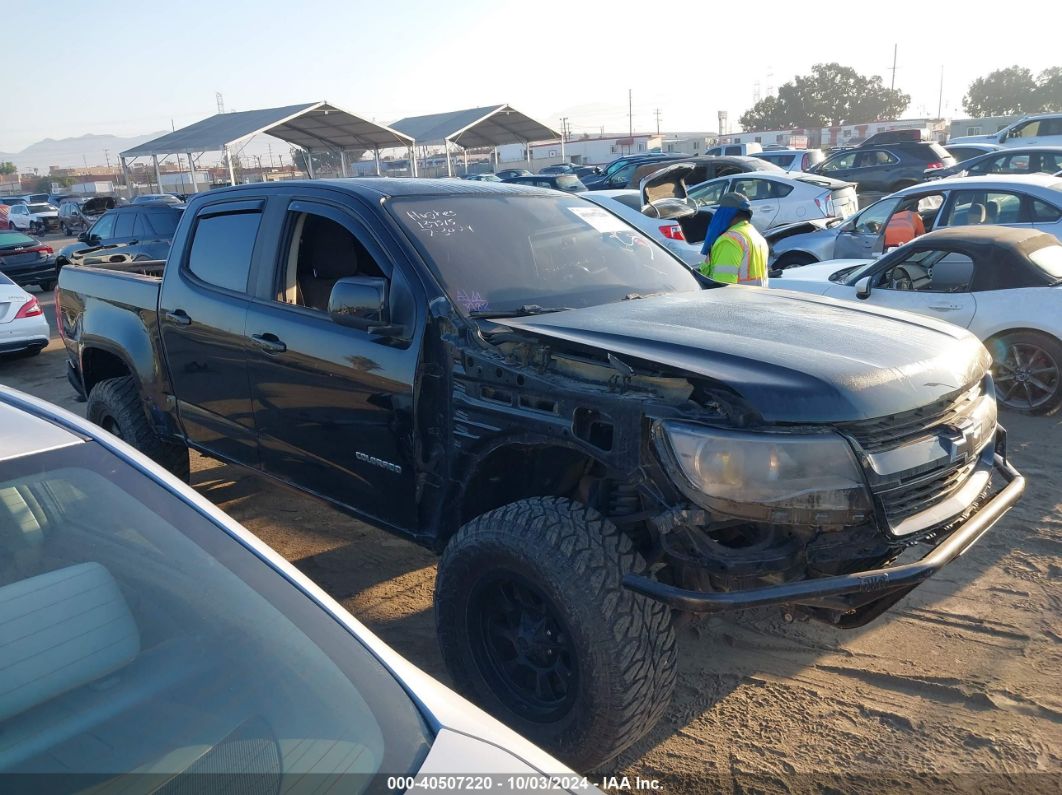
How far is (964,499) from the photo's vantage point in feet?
9.41

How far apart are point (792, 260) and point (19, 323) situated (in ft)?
32.7

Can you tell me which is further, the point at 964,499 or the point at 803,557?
the point at 964,499

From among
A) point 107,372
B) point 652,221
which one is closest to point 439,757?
point 107,372

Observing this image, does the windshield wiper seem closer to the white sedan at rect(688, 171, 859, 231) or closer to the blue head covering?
the blue head covering

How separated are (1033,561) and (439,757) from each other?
3.80 meters

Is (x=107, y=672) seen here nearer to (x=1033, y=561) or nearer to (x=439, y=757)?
(x=439, y=757)

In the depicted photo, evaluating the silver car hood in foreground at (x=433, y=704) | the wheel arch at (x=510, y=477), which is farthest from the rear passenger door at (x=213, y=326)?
the silver car hood in foreground at (x=433, y=704)

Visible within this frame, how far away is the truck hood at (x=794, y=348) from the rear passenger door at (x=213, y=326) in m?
1.66

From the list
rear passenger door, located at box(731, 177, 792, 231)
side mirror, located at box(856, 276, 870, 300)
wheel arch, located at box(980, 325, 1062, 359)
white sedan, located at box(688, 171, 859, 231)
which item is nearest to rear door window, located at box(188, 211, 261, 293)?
side mirror, located at box(856, 276, 870, 300)

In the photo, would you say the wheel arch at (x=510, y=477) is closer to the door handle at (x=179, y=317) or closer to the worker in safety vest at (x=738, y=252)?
the door handle at (x=179, y=317)

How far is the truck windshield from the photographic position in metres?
3.47

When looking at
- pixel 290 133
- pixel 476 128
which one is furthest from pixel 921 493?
pixel 476 128

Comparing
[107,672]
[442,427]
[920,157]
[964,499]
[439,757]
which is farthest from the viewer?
[920,157]

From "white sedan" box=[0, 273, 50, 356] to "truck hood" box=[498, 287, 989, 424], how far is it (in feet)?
31.9
